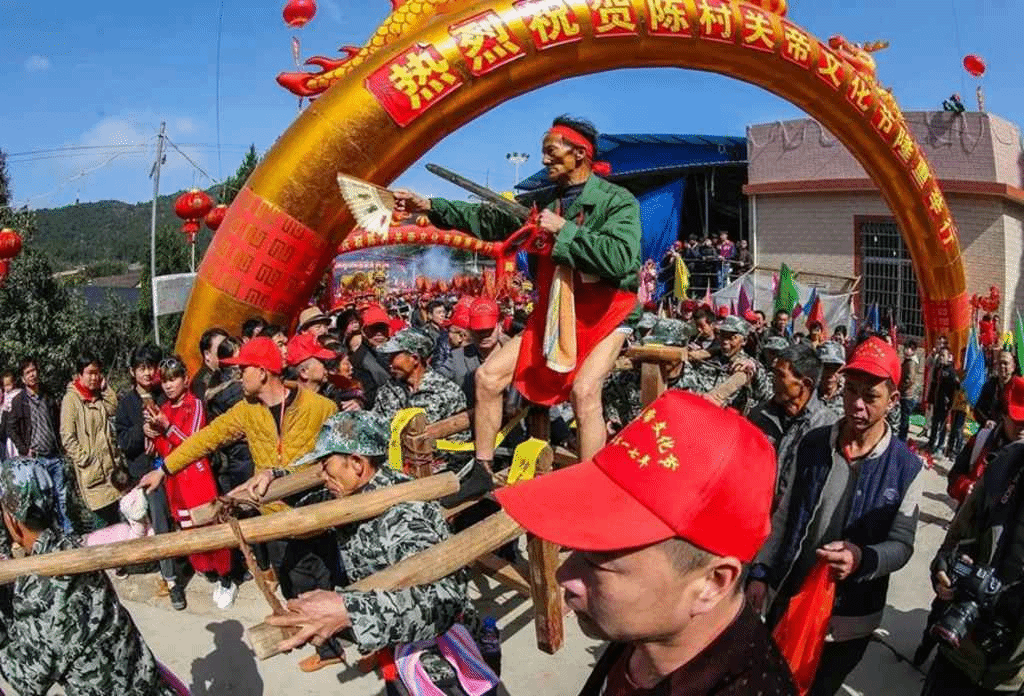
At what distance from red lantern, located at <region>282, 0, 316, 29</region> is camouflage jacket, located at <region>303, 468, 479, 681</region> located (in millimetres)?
6783

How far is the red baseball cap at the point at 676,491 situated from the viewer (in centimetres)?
105

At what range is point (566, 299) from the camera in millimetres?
2916

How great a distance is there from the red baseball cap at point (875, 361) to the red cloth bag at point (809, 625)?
0.65m

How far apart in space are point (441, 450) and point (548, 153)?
178cm

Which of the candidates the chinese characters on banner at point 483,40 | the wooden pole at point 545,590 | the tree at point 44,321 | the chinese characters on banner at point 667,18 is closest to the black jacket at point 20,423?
the wooden pole at point 545,590

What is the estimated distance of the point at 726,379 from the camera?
492cm

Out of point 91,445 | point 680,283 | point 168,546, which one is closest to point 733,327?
point 168,546

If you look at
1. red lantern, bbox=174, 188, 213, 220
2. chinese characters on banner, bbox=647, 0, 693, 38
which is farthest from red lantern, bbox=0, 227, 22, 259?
chinese characters on banner, bbox=647, 0, 693, 38

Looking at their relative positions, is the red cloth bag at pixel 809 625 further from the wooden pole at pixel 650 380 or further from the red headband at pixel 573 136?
the wooden pole at pixel 650 380

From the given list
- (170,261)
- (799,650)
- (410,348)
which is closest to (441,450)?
(410,348)

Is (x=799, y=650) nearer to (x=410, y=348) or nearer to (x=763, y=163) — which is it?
(x=410, y=348)

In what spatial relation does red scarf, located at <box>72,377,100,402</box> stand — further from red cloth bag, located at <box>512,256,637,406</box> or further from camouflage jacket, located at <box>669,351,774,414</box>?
camouflage jacket, located at <box>669,351,774,414</box>

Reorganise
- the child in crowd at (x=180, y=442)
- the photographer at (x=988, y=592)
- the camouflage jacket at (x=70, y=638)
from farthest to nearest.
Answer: the child in crowd at (x=180, y=442)
the camouflage jacket at (x=70, y=638)
the photographer at (x=988, y=592)

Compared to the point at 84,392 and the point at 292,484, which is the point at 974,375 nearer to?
the point at 292,484
